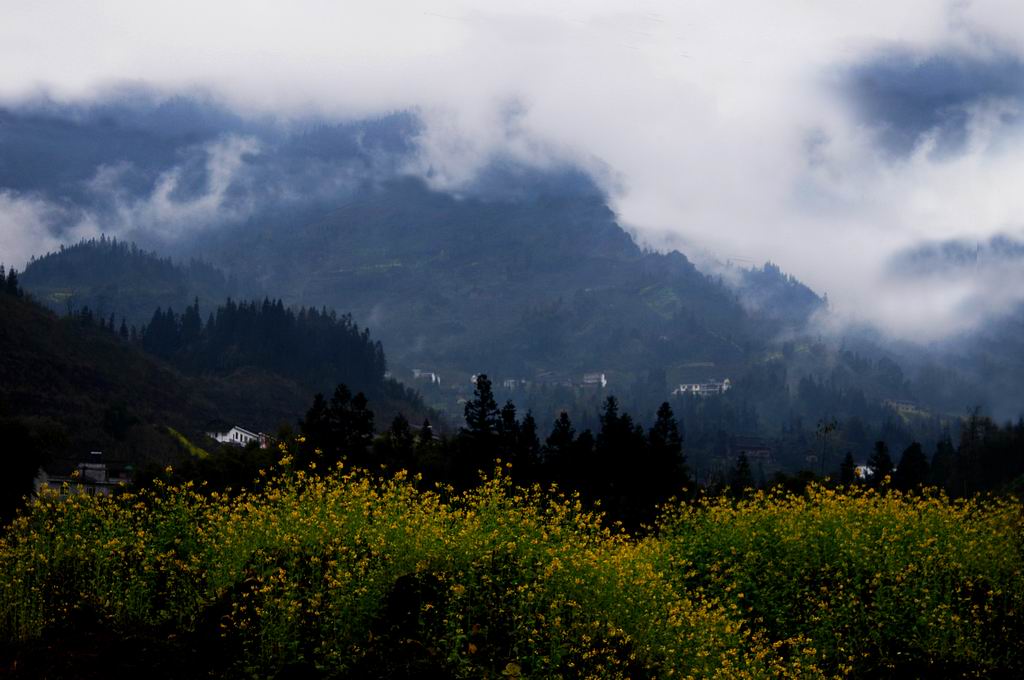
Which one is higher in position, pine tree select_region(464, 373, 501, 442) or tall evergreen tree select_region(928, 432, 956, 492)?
pine tree select_region(464, 373, 501, 442)

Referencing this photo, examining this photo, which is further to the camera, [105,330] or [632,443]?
[105,330]

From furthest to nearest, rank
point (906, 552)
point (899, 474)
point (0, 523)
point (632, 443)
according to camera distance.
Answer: point (899, 474), point (632, 443), point (0, 523), point (906, 552)

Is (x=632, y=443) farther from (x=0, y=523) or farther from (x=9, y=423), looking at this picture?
(x=0, y=523)

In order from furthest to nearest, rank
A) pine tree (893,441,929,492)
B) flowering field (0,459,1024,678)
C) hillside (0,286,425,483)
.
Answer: hillside (0,286,425,483), pine tree (893,441,929,492), flowering field (0,459,1024,678)

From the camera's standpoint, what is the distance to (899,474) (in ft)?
269

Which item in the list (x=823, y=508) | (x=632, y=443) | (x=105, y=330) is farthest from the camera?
(x=105, y=330)

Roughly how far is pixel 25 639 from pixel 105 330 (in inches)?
7460

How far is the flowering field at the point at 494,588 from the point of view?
1292 centimetres

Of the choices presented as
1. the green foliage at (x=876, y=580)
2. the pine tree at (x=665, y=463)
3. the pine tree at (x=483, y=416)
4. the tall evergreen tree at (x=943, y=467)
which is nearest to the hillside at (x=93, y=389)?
the pine tree at (x=483, y=416)

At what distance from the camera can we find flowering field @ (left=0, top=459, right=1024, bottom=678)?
12.9 m

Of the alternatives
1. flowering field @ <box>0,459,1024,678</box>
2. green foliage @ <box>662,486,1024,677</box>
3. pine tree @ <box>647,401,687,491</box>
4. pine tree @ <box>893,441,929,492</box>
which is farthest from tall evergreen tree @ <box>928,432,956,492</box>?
flowering field @ <box>0,459,1024,678</box>

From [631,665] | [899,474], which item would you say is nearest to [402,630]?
[631,665]

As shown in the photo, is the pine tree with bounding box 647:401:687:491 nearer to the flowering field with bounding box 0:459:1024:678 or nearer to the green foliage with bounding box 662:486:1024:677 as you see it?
the green foliage with bounding box 662:486:1024:677

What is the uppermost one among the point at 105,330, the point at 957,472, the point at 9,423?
the point at 105,330
